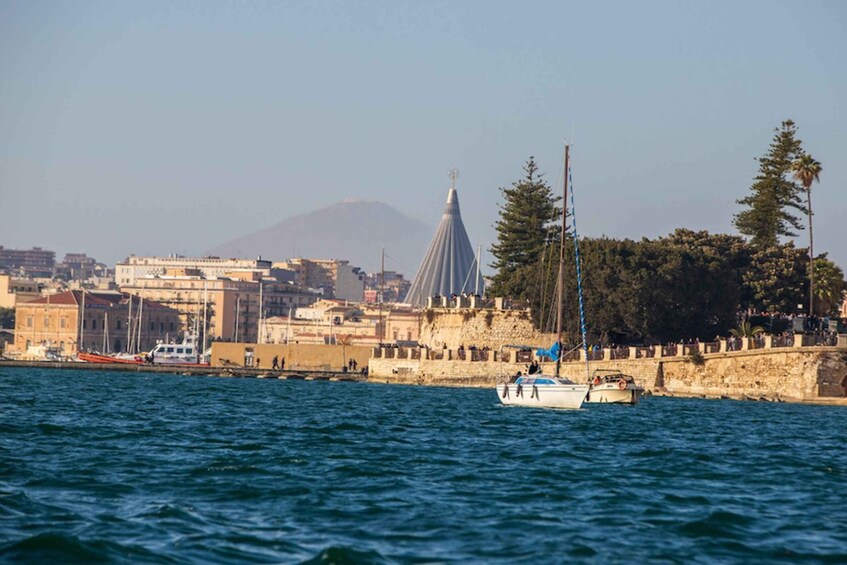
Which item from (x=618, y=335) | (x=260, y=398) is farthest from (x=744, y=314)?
(x=260, y=398)

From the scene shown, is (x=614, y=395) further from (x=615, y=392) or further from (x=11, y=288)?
(x=11, y=288)

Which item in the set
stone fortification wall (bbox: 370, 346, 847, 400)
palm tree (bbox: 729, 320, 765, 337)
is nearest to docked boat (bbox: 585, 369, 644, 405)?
stone fortification wall (bbox: 370, 346, 847, 400)

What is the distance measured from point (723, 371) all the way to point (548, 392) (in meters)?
16.9

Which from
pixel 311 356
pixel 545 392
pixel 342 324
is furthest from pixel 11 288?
pixel 545 392

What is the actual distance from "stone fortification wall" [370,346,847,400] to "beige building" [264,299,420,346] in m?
71.1

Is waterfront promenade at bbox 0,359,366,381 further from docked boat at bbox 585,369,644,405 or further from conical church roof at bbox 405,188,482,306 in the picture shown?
conical church roof at bbox 405,188,482,306

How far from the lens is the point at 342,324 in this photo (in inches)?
6570

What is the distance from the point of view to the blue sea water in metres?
18.7

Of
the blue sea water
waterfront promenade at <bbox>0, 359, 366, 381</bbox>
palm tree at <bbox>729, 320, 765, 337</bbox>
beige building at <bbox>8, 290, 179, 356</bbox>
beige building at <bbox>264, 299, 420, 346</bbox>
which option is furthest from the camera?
beige building at <bbox>264, 299, 420, 346</bbox>

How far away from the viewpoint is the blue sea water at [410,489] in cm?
1866

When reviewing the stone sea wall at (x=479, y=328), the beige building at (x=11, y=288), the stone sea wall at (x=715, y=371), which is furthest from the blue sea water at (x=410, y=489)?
the beige building at (x=11, y=288)

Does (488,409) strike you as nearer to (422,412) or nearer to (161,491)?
(422,412)

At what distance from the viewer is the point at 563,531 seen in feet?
66.3

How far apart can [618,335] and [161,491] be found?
190 feet
